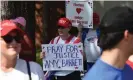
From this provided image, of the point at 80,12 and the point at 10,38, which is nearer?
the point at 10,38

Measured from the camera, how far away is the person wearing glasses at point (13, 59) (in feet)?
12.2

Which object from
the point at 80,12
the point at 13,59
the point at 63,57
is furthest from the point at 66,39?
the point at 13,59

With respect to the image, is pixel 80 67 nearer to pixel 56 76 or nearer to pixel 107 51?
pixel 56 76

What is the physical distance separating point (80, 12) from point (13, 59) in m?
4.11

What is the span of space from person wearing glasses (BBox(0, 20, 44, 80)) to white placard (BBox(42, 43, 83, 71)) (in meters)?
3.09

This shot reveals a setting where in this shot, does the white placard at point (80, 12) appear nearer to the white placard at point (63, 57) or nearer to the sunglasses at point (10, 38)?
the white placard at point (63, 57)

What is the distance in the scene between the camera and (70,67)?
23.1 ft

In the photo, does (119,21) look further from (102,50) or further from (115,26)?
(102,50)

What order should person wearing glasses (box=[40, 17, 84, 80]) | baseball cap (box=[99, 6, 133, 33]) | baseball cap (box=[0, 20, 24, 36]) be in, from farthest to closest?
person wearing glasses (box=[40, 17, 84, 80]) < baseball cap (box=[0, 20, 24, 36]) < baseball cap (box=[99, 6, 133, 33])

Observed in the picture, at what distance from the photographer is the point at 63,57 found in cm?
709

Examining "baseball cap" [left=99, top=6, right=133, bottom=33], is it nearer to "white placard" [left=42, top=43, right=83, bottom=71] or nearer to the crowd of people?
the crowd of people

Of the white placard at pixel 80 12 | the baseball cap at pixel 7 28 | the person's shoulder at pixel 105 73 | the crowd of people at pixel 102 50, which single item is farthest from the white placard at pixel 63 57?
the person's shoulder at pixel 105 73

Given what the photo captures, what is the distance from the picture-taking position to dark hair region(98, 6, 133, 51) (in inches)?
112

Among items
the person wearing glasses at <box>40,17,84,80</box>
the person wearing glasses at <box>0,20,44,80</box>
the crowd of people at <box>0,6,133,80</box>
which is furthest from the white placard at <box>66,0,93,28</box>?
the person wearing glasses at <box>0,20,44,80</box>
